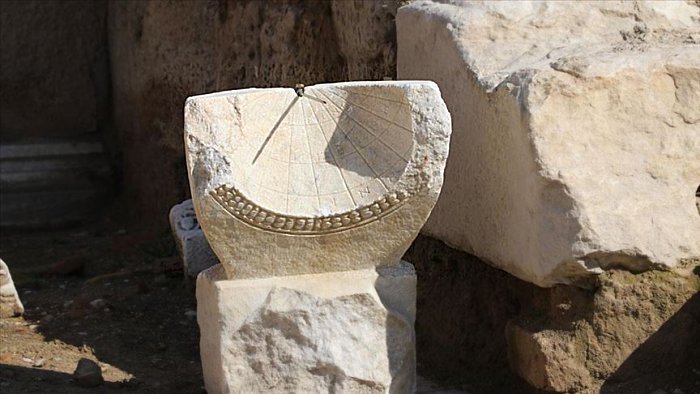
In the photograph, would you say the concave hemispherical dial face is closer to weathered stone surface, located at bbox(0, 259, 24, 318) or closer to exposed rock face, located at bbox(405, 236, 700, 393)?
exposed rock face, located at bbox(405, 236, 700, 393)

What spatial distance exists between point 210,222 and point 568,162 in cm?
108

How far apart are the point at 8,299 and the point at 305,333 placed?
79.8 inches

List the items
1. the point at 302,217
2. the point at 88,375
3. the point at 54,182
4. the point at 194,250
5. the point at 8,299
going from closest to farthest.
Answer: the point at 302,217, the point at 88,375, the point at 8,299, the point at 194,250, the point at 54,182

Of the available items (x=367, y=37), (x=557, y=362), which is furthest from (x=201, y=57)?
(x=557, y=362)

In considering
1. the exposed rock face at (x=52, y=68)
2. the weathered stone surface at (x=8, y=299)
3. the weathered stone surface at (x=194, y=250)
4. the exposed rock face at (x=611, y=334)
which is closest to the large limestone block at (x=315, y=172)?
the exposed rock face at (x=611, y=334)

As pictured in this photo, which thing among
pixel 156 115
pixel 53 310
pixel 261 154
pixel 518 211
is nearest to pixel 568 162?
pixel 518 211

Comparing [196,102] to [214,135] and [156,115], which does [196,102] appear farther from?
[156,115]

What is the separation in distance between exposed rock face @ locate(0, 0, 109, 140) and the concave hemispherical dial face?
408cm

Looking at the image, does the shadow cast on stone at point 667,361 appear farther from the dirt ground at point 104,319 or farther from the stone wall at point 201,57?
the stone wall at point 201,57

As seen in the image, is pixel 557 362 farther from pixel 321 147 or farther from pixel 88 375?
pixel 88 375

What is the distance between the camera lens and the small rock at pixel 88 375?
454 centimetres

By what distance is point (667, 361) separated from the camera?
412 cm

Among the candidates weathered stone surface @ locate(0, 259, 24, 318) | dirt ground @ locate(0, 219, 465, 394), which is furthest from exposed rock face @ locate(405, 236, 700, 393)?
weathered stone surface @ locate(0, 259, 24, 318)

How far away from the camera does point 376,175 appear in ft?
13.2
